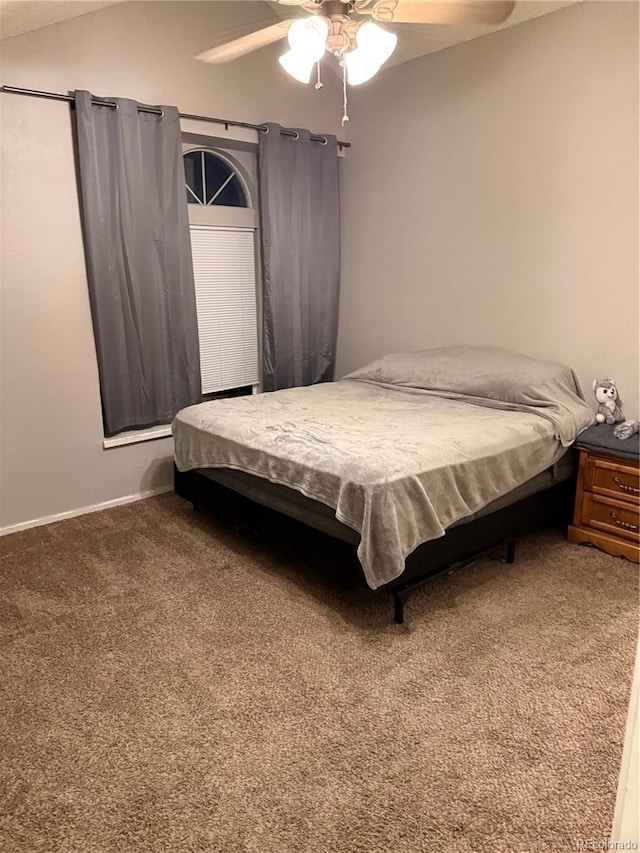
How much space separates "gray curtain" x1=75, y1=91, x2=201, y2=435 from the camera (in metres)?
3.20

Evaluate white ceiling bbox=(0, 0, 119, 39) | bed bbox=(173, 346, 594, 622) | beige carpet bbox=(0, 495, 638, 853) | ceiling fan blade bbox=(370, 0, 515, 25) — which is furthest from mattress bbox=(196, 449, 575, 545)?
white ceiling bbox=(0, 0, 119, 39)

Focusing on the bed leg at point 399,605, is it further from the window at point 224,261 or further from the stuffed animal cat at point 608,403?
the window at point 224,261

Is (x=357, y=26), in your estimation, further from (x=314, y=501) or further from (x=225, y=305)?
(x=225, y=305)

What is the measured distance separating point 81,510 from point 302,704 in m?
2.05

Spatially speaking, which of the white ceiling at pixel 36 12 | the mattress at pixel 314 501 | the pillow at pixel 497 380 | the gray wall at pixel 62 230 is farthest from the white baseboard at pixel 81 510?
the white ceiling at pixel 36 12

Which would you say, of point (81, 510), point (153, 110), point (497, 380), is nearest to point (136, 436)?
point (81, 510)

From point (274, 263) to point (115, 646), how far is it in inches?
101

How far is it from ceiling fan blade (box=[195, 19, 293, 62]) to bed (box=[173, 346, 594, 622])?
1.58 metres

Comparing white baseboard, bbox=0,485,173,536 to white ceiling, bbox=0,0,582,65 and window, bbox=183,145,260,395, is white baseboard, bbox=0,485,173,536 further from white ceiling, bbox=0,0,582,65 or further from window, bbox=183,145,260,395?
white ceiling, bbox=0,0,582,65

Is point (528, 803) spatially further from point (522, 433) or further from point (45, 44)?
point (45, 44)

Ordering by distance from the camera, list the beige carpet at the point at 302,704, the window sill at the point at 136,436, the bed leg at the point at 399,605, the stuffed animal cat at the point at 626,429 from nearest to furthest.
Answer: the beige carpet at the point at 302,704
the bed leg at the point at 399,605
the stuffed animal cat at the point at 626,429
the window sill at the point at 136,436

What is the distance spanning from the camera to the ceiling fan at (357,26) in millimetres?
2014

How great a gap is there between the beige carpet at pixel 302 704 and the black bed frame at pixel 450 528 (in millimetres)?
127

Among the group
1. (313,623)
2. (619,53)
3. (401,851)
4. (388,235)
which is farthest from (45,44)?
(401,851)
